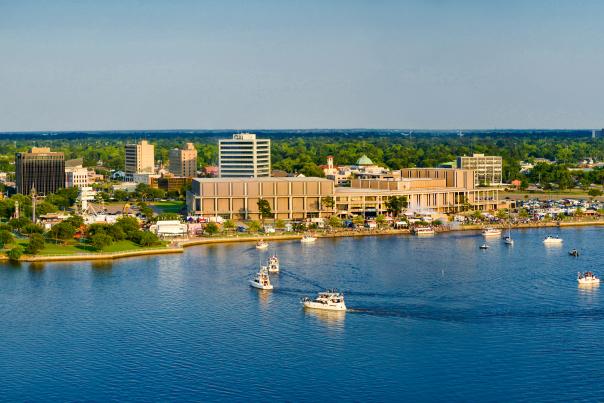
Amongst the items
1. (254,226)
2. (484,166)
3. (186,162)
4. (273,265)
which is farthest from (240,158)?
(273,265)

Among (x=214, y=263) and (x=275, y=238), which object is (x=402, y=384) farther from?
(x=275, y=238)

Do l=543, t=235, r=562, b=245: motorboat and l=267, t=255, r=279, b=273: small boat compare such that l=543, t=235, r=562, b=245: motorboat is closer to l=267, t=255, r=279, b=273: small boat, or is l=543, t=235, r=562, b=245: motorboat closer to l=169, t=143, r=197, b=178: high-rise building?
l=267, t=255, r=279, b=273: small boat

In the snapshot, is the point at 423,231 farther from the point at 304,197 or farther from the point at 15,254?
the point at 15,254

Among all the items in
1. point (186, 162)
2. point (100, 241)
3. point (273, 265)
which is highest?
point (186, 162)

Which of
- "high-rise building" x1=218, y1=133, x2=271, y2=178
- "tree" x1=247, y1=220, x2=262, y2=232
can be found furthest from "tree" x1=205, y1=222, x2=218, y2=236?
"high-rise building" x1=218, y1=133, x2=271, y2=178

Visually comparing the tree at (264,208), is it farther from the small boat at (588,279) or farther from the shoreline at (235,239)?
the small boat at (588,279)

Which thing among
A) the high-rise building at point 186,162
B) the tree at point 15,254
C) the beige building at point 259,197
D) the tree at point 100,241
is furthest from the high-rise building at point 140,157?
the tree at point 15,254
